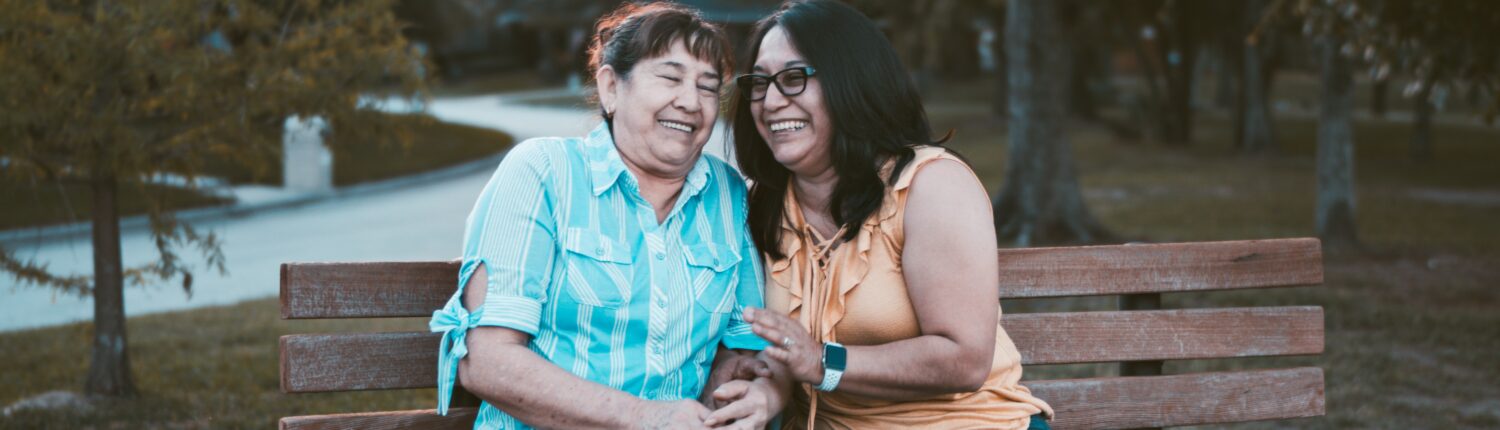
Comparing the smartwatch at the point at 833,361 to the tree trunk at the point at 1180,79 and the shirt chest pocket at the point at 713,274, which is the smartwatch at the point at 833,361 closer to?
the shirt chest pocket at the point at 713,274

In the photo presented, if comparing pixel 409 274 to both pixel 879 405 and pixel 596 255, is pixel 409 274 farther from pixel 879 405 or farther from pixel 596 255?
pixel 879 405

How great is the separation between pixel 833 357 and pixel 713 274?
0.35 meters

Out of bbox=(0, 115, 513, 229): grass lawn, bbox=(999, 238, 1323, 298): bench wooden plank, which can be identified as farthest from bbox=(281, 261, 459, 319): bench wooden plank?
bbox=(0, 115, 513, 229): grass lawn

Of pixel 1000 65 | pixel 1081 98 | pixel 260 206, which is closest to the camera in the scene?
pixel 260 206

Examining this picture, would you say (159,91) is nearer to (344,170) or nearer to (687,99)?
(687,99)

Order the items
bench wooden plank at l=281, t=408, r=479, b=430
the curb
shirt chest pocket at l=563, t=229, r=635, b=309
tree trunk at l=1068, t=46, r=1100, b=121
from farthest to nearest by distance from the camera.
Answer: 1. tree trunk at l=1068, t=46, r=1100, b=121
2. the curb
3. bench wooden plank at l=281, t=408, r=479, b=430
4. shirt chest pocket at l=563, t=229, r=635, b=309

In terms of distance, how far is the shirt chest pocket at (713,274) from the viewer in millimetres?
2945

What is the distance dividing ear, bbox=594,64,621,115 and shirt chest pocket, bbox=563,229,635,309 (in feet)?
1.07

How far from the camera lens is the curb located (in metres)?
12.7

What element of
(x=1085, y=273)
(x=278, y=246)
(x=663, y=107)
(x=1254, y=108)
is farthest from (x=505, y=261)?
(x=1254, y=108)

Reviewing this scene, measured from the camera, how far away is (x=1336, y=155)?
1197cm

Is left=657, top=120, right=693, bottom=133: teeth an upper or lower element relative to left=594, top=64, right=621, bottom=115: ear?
lower

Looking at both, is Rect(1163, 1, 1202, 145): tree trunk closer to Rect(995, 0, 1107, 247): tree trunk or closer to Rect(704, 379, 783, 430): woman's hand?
Rect(995, 0, 1107, 247): tree trunk

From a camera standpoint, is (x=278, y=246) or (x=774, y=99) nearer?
(x=774, y=99)
